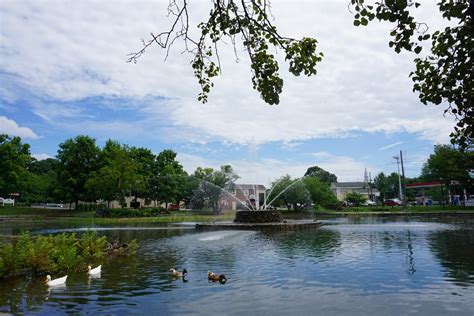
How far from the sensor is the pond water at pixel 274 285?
10062 mm

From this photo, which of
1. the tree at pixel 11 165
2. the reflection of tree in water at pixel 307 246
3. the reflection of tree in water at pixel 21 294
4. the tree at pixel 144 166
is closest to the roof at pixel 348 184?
the tree at pixel 144 166

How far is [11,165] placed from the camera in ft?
219

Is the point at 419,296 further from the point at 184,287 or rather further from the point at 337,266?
the point at 184,287

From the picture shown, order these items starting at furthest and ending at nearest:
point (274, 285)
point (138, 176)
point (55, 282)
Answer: point (138, 176) → point (55, 282) → point (274, 285)

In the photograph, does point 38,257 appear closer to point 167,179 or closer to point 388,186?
point 167,179

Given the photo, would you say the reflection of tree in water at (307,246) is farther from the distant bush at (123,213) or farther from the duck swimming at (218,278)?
the distant bush at (123,213)

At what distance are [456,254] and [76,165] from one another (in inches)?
2637

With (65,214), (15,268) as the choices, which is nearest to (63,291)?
(15,268)

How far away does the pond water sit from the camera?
10.1 m

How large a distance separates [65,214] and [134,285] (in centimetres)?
5878

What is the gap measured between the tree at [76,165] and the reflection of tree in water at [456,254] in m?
59.2

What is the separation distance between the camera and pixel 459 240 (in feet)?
75.9

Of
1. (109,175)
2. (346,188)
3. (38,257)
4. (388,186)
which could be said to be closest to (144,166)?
(109,175)

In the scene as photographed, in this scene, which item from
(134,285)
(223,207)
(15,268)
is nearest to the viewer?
(134,285)
